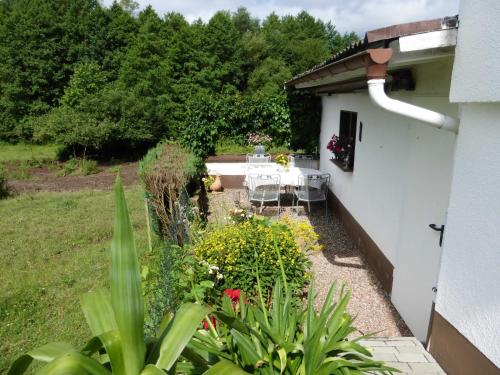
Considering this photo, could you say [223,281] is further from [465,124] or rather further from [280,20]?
[280,20]

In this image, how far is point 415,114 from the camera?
102 inches

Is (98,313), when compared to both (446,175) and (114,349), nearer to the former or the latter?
(114,349)

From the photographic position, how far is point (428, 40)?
2.35m

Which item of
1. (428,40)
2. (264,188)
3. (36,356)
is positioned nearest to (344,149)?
(264,188)

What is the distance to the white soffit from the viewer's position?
232 centimetres

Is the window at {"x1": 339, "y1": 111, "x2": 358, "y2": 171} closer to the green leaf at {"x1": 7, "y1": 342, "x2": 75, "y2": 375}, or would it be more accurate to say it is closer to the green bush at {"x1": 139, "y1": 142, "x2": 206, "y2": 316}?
the green bush at {"x1": 139, "y1": 142, "x2": 206, "y2": 316}

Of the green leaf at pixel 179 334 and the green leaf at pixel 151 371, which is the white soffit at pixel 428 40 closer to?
the green leaf at pixel 179 334

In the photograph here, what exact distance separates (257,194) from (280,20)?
35.5 meters

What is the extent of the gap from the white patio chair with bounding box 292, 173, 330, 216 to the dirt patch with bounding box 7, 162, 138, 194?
7.56 metres

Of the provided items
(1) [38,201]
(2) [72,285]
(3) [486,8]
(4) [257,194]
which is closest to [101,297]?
(3) [486,8]

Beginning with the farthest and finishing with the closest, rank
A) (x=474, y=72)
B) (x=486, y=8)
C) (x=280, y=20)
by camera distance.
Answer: (x=280, y=20), (x=474, y=72), (x=486, y=8)

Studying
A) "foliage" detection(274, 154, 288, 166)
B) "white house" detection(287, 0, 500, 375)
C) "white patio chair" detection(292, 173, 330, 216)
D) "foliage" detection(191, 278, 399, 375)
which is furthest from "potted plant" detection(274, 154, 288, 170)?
"foliage" detection(191, 278, 399, 375)

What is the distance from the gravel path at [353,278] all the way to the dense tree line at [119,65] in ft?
41.5

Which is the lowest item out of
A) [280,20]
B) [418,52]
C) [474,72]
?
[474,72]
